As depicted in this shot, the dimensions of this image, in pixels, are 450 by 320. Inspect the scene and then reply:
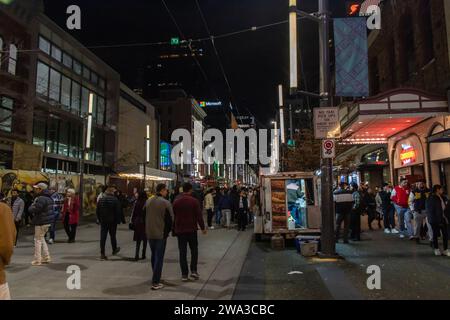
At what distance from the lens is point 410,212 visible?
12023 mm

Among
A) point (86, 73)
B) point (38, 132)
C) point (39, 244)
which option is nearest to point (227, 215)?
point (39, 244)

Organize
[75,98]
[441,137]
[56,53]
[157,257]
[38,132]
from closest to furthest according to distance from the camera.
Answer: [157,257]
[441,137]
[38,132]
[56,53]
[75,98]

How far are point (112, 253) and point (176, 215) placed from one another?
3833 millimetres

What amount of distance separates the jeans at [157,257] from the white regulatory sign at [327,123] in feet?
15.9

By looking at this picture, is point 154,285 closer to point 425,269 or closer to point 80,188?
point 425,269

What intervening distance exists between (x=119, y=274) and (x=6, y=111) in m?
20.3

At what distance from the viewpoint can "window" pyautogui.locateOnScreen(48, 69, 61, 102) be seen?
29.5 meters

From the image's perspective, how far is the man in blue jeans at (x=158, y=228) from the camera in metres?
6.65

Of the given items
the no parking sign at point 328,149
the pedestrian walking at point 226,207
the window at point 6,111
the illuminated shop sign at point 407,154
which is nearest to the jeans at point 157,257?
the no parking sign at point 328,149

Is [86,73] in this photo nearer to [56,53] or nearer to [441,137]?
[56,53]

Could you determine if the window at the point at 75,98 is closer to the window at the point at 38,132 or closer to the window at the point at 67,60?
the window at the point at 67,60

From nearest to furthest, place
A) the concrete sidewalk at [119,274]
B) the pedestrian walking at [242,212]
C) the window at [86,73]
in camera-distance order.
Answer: the concrete sidewalk at [119,274]
the pedestrian walking at [242,212]
the window at [86,73]

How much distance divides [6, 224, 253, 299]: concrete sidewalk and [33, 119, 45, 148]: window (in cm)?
1730
